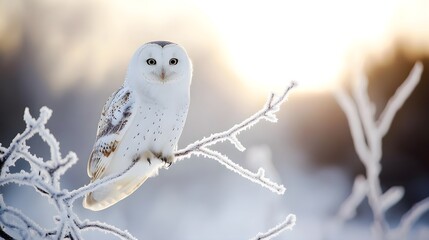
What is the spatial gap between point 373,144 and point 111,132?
80 cm

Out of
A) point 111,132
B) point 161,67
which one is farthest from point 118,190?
point 161,67

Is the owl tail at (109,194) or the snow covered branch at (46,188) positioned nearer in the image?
the snow covered branch at (46,188)

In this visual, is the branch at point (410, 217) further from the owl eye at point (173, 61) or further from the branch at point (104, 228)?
the owl eye at point (173, 61)

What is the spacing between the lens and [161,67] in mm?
1255

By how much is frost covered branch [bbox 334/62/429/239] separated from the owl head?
0.70 metres

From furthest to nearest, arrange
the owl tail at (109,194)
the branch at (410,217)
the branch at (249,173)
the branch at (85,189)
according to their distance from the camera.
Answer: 1. the owl tail at (109,194)
2. the branch at (249,173)
3. the branch at (85,189)
4. the branch at (410,217)

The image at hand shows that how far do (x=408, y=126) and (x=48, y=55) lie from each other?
211cm

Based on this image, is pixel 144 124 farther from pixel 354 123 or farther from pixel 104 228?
pixel 354 123

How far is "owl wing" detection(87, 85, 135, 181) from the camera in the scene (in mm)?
1213

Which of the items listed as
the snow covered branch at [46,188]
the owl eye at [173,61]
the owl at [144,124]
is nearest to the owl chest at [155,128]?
the owl at [144,124]

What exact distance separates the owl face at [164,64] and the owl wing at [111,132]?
60mm

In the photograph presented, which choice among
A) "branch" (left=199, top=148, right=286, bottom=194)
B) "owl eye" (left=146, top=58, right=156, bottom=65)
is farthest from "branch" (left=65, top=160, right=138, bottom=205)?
"owl eye" (left=146, top=58, right=156, bottom=65)

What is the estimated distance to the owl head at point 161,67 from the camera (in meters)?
1.24

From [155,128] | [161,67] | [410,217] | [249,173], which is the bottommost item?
[410,217]
